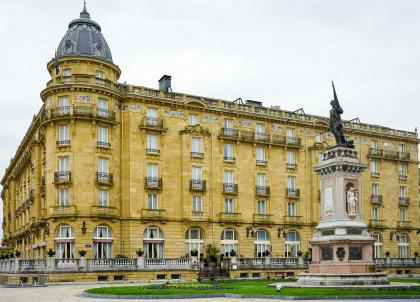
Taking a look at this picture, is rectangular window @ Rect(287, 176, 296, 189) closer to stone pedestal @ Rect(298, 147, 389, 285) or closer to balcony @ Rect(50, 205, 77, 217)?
balcony @ Rect(50, 205, 77, 217)

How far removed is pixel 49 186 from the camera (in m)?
62.0

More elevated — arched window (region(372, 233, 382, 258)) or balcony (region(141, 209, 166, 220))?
balcony (region(141, 209, 166, 220))

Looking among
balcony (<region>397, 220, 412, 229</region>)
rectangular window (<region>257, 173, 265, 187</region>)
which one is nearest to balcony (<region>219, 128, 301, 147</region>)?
rectangular window (<region>257, 173, 265, 187</region>)

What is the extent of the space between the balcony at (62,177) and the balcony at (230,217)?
17.9 meters

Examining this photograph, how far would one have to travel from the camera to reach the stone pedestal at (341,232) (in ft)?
134

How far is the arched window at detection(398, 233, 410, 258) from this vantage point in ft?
A: 272

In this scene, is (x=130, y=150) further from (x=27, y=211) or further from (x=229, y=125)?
(x=27, y=211)

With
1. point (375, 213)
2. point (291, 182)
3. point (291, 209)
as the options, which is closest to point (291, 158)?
point (291, 182)

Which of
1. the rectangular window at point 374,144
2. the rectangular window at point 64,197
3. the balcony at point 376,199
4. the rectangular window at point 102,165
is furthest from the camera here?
the rectangular window at point 374,144

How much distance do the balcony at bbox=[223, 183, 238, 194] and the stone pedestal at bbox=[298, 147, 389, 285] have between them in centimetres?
2587

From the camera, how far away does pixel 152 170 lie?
66188 mm

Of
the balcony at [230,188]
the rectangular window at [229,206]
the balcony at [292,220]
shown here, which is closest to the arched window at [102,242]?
the rectangular window at [229,206]

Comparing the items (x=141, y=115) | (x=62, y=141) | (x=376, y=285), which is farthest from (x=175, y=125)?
(x=376, y=285)

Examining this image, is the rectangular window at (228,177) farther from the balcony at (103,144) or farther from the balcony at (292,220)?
the balcony at (103,144)
